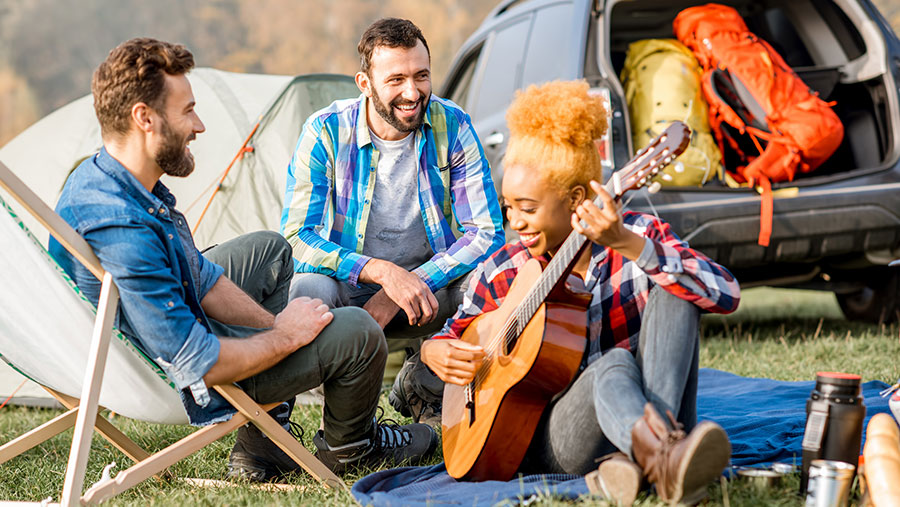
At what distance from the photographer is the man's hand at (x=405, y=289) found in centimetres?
310

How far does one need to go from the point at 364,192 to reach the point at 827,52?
2858mm

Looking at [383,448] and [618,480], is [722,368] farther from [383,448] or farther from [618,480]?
[618,480]

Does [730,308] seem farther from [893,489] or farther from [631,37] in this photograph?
[631,37]

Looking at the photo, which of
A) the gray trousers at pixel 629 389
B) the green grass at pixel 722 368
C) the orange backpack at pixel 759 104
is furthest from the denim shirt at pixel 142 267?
the orange backpack at pixel 759 104

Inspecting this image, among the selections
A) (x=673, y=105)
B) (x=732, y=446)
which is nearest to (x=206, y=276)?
(x=732, y=446)

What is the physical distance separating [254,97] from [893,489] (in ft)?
12.1

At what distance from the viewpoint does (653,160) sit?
2.16m

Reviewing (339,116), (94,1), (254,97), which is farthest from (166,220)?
(94,1)

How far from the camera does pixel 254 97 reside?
15.9ft

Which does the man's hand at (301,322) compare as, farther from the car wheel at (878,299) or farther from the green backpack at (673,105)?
the car wheel at (878,299)

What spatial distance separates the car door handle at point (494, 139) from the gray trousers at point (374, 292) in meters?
1.48

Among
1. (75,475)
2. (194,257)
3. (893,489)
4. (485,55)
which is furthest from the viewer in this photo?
(485,55)

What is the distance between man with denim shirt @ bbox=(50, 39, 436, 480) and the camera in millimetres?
2295

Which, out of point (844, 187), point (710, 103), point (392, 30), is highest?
point (392, 30)
